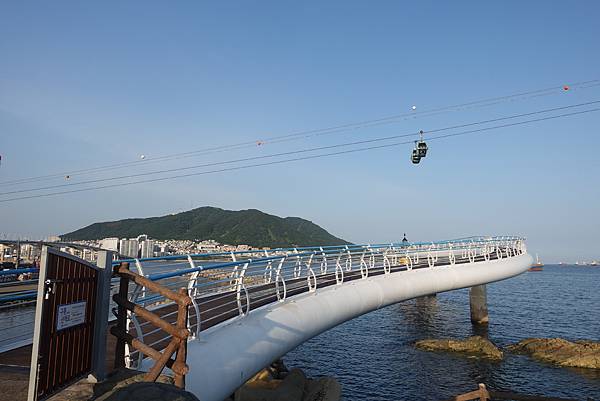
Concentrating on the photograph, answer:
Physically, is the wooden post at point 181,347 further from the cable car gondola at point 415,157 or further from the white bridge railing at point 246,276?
the cable car gondola at point 415,157

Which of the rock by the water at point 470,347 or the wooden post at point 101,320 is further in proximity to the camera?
the rock by the water at point 470,347

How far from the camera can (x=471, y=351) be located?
26.8 m

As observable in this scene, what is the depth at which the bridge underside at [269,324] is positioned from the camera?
7215mm

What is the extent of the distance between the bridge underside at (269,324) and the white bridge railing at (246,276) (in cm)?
22

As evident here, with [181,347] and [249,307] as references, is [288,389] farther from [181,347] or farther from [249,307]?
[181,347]

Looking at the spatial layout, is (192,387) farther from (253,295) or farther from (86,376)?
(253,295)

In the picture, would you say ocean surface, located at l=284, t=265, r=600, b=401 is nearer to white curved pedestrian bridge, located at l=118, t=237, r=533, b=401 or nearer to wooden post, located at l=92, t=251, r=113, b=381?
white curved pedestrian bridge, located at l=118, t=237, r=533, b=401

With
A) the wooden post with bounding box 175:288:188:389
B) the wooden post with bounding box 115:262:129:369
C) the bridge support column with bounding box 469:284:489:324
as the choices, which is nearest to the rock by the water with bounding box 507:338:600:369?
the bridge support column with bounding box 469:284:489:324

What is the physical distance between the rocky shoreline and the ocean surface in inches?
Answer: 26.9

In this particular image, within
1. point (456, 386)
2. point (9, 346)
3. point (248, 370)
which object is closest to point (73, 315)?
point (9, 346)

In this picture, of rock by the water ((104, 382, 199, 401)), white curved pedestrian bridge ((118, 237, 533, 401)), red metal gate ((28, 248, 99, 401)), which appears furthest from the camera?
white curved pedestrian bridge ((118, 237, 533, 401))

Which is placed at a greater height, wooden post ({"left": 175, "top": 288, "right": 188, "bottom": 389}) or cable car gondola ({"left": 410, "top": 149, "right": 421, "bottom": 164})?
cable car gondola ({"left": 410, "top": 149, "right": 421, "bottom": 164})

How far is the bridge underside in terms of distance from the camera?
7215 mm

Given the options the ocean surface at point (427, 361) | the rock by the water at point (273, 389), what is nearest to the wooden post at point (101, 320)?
the rock by the water at point (273, 389)
